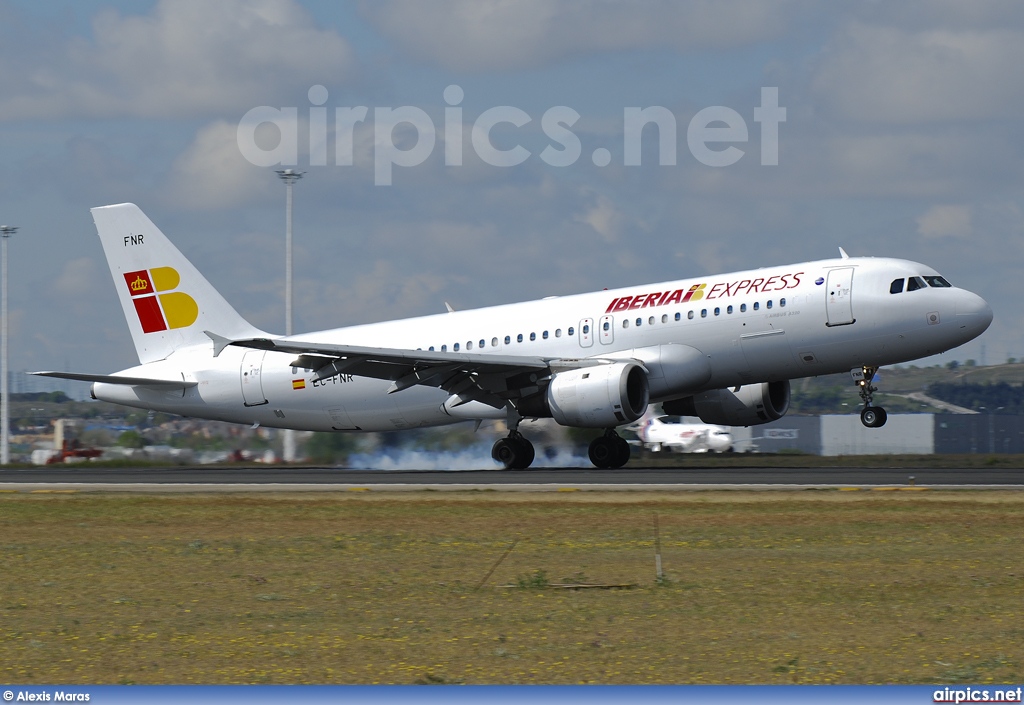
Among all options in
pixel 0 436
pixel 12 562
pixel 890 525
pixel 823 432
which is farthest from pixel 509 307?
A: pixel 0 436

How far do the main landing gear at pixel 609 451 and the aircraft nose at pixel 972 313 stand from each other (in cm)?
885

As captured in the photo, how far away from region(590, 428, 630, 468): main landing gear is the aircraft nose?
885 centimetres

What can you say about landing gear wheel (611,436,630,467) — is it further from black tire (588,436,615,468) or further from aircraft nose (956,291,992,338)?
aircraft nose (956,291,992,338)

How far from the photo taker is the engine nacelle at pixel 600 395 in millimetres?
29734

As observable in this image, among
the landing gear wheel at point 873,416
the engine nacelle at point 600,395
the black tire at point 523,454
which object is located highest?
the engine nacelle at point 600,395

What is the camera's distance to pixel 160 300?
125 feet

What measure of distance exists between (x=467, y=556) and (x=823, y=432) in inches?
1837

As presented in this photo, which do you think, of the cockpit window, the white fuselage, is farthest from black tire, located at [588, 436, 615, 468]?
the cockpit window

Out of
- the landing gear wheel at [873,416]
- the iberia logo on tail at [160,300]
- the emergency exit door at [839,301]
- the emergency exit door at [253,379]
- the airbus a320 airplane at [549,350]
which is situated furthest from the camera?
the iberia logo on tail at [160,300]

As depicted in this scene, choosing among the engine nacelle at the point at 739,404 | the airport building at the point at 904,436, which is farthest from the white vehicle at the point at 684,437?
the engine nacelle at the point at 739,404

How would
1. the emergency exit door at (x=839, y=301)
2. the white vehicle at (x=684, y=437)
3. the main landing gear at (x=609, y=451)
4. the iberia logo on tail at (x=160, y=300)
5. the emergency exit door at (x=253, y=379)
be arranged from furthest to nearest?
the white vehicle at (x=684, y=437) < the iberia logo on tail at (x=160, y=300) < the emergency exit door at (x=253, y=379) < the main landing gear at (x=609, y=451) < the emergency exit door at (x=839, y=301)

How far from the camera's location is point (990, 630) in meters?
10.3

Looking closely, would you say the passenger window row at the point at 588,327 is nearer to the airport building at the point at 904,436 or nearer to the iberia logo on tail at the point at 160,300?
the iberia logo on tail at the point at 160,300

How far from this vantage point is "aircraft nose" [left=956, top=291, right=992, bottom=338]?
96.0 feet
